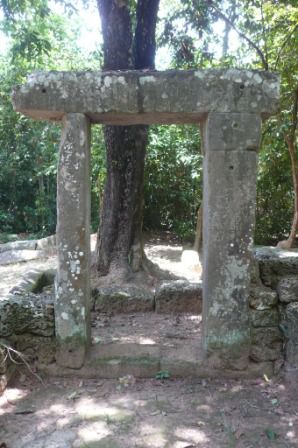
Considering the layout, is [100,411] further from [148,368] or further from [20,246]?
[20,246]

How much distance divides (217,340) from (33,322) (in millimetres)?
A: 1623

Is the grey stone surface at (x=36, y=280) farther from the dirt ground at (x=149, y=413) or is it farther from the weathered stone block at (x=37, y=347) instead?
the dirt ground at (x=149, y=413)

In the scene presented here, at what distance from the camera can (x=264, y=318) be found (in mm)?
3666

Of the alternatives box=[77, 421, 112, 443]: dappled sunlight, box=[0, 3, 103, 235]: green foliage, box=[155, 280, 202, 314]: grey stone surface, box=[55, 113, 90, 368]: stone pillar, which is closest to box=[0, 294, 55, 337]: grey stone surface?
box=[55, 113, 90, 368]: stone pillar

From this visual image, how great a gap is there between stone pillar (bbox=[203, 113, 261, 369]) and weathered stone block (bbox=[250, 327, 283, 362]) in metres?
0.08

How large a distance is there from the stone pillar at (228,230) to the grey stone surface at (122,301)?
2.10m

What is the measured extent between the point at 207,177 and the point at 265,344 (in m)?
1.54

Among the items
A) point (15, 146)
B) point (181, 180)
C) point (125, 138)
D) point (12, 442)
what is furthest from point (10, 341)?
point (15, 146)

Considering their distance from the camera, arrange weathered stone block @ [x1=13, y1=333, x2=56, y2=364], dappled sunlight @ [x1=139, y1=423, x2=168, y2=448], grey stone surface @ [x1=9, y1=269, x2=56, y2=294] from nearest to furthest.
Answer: dappled sunlight @ [x1=139, y1=423, x2=168, y2=448] → weathered stone block @ [x1=13, y1=333, x2=56, y2=364] → grey stone surface @ [x1=9, y1=269, x2=56, y2=294]

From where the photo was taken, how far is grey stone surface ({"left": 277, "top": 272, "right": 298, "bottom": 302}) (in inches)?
143

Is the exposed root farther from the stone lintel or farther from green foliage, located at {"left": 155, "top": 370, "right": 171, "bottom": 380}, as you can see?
the stone lintel

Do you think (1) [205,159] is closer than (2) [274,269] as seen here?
Yes

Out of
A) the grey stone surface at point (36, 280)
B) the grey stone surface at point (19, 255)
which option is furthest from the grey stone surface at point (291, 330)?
the grey stone surface at point (19, 255)

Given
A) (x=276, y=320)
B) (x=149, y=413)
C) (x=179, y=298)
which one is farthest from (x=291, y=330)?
(x=179, y=298)
